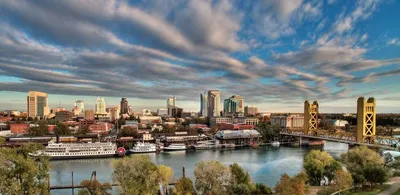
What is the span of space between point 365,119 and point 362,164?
18.3 metres

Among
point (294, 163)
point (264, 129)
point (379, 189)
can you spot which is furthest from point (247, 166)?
point (264, 129)

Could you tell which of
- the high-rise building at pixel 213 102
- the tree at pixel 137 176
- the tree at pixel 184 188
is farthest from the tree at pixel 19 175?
the high-rise building at pixel 213 102

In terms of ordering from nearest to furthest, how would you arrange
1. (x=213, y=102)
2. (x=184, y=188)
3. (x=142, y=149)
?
(x=184, y=188) → (x=142, y=149) → (x=213, y=102)

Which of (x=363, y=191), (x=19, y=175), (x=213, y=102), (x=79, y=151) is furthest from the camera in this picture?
(x=213, y=102)

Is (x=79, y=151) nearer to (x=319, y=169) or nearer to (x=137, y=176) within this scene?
(x=137, y=176)

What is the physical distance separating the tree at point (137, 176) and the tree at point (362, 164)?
10502mm

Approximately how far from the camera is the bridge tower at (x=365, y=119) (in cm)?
3047

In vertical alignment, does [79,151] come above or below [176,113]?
below

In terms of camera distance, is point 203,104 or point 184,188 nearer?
point 184,188

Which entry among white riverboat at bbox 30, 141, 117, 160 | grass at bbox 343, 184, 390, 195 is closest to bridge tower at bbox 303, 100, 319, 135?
white riverboat at bbox 30, 141, 117, 160

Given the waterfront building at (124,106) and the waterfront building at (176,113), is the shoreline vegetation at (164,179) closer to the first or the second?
the waterfront building at (176,113)

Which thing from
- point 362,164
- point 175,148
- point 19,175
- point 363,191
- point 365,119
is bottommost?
point 175,148

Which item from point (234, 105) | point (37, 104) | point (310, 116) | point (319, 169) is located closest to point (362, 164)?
point (319, 169)

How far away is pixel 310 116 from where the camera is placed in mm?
47656
